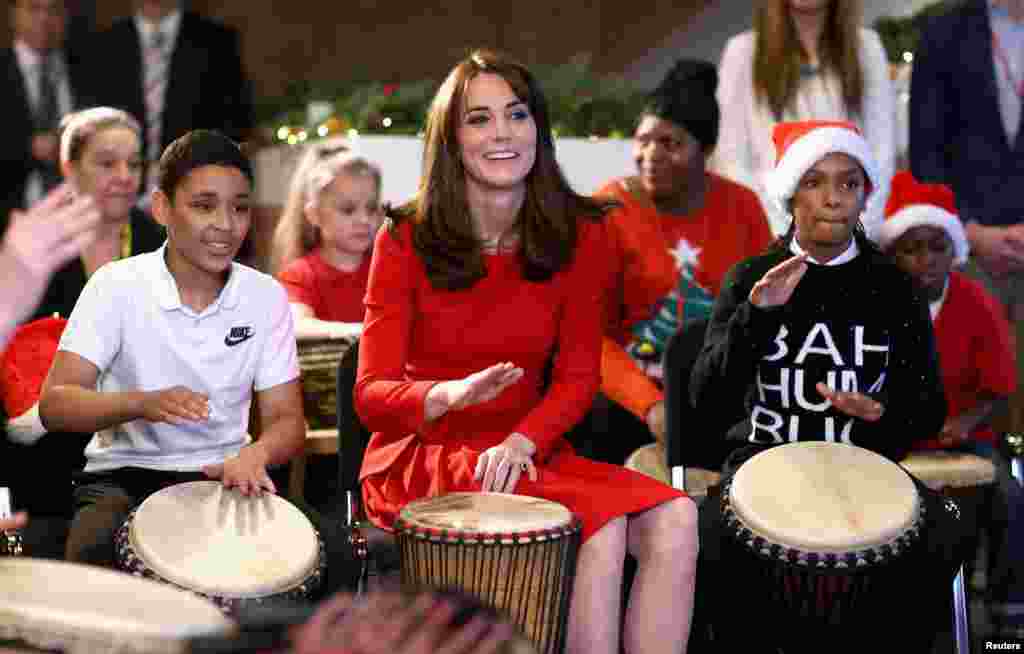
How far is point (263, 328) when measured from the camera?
12.2 feet

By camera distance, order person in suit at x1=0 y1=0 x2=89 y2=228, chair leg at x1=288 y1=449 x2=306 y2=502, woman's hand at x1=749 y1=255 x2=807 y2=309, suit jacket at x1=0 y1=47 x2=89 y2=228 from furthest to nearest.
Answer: person in suit at x1=0 y1=0 x2=89 y2=228
suit jacket at x1=0 y1=47 x2=89 y2=228
chair leg at x1=288 y1=449 x2=306 y2=502
woman's hand at x1=749 y1=255 x2=807 y2=309

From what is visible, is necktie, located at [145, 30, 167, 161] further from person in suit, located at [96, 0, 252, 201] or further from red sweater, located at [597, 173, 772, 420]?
red sweater, located at [597, 173, 772, 420]

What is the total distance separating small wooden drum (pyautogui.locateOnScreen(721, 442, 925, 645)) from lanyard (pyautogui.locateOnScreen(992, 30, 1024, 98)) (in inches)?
96.3

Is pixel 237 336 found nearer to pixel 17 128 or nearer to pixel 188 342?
pixel 188 342

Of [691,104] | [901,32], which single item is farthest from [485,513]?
[901,32]

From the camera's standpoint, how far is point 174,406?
322cm

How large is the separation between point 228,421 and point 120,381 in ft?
0.91

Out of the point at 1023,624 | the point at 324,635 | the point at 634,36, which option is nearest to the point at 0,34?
the point at 634,36

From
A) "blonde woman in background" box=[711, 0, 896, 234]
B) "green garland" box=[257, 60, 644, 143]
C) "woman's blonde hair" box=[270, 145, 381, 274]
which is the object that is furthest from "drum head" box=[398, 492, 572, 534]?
"green garland" box=[257, 60, 644, 143]

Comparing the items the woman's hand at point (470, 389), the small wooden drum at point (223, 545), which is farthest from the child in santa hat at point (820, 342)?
the small wooden drum at point (223, 545)

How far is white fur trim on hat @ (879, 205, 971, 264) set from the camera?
15.2 ft

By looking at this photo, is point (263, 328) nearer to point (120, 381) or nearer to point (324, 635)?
point (120, 381)

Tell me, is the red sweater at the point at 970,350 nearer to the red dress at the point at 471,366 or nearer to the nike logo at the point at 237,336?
the red dress at the point at 471,366

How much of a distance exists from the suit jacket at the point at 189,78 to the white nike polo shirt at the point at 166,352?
8.94 feet
